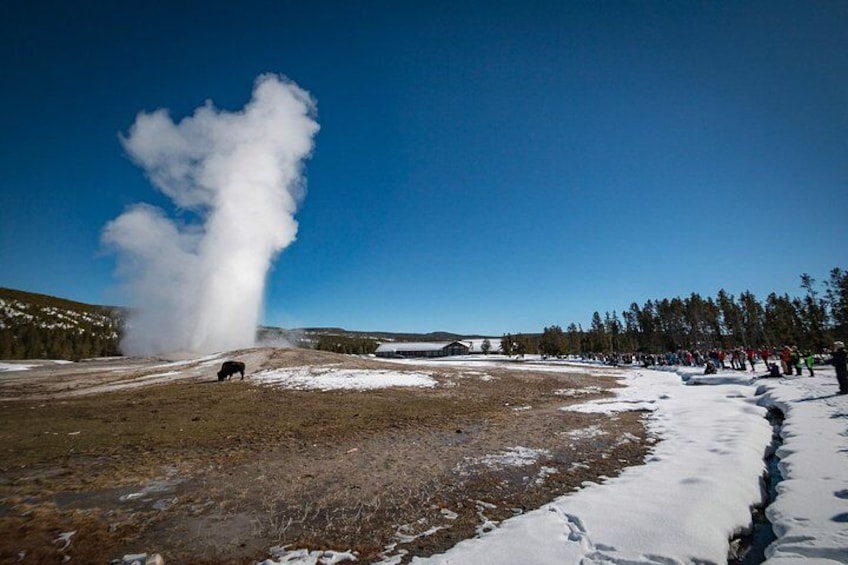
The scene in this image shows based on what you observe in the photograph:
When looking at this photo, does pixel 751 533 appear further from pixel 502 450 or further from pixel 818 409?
pixel 818 409

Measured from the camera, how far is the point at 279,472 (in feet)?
30.6

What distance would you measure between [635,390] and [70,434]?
100ft

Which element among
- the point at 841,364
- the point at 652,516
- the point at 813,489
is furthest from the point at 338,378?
the point at 841,364

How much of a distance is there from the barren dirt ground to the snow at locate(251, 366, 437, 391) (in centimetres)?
621

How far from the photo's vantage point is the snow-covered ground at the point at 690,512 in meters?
5.01

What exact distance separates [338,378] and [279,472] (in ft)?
68.5

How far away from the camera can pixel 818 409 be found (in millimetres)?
13188

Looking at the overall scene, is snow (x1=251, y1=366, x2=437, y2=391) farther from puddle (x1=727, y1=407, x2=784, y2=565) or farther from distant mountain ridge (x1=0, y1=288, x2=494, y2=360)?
distant mountain ridge (x1=0, y1=288, x2=494, y2=360)

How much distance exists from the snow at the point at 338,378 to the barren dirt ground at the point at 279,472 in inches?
A: 245

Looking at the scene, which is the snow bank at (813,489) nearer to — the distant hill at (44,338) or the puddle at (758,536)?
the puddle at (758,536)

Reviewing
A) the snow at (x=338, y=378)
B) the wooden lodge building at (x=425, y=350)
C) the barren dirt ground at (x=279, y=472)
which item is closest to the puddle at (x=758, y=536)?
the barren dirt ground at (x=279, y=472)

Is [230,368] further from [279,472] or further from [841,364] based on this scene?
[841,364]

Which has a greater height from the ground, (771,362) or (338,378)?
(771,362)

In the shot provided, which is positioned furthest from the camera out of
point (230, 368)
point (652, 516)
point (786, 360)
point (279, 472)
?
point (230, 368)
